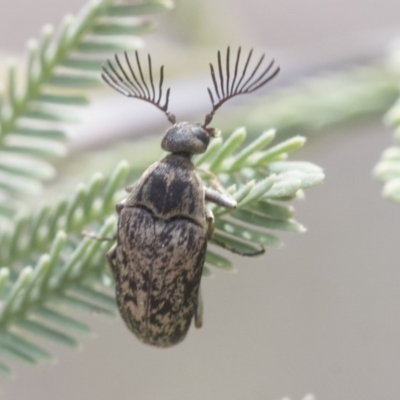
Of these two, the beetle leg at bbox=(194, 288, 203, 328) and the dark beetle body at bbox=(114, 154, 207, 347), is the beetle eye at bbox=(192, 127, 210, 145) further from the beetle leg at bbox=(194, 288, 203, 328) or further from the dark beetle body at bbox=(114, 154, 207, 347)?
the beetle leg at bbox=(194, 288, 203, 328)

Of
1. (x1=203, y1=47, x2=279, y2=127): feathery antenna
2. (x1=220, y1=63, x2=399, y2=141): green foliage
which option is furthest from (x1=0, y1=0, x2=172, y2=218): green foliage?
(x1=220, y1=63, x2=399, y2=141): green foliage

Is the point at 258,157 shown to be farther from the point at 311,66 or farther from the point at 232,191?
the point at 311,66

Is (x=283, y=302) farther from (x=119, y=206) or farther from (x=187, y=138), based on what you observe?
(x=119, y=206)

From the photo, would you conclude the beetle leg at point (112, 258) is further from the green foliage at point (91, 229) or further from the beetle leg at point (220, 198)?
the beetle leg at point (220, 198)

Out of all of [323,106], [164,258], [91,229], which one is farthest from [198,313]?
[323,106]

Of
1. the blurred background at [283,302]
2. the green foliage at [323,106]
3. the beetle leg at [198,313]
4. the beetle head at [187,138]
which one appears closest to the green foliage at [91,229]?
the beetle head at [187,138]

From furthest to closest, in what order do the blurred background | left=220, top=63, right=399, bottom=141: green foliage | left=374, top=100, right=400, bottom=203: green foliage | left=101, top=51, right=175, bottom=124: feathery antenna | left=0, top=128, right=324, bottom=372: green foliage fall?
the blurred background < left=220, top=63, right=399, bottom=141: green foliage < left=101, top=51, right=175, bottom=124: feathery antenna < left=0, top=128, right=324, bottom=372: green foliage < left=374, top=100, right=400, bottom=203: green foliage
